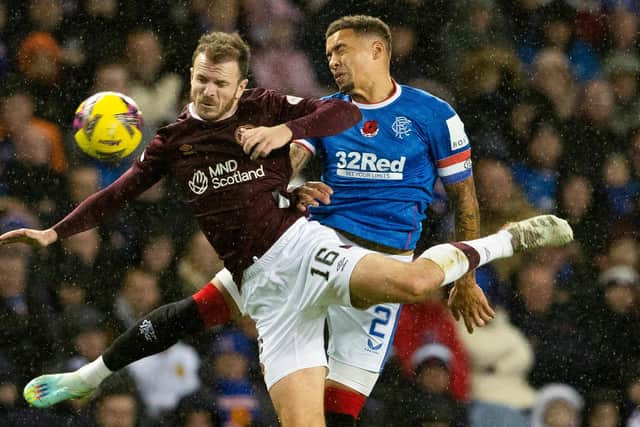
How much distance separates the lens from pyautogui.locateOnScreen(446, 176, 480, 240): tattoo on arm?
16.0ft

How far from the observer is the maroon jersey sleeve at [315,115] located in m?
4.09

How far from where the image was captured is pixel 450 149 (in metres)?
4.83

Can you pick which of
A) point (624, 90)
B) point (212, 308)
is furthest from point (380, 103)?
point (624, 90)

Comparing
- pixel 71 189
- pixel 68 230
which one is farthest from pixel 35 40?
pixel 68 230

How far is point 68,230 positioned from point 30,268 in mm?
1301

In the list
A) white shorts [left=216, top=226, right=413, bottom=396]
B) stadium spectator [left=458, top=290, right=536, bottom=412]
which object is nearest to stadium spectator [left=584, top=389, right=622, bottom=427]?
stadium spectator [left=458, top=290, right=536, bottom=412]

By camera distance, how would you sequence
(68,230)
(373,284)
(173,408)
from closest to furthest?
1. (373,284)
2. (68,230)
3. (173,408)

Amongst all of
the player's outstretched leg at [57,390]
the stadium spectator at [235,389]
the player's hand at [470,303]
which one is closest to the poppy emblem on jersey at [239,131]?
the player's hand at [470,303]

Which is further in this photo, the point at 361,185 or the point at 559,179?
the point at 559,179

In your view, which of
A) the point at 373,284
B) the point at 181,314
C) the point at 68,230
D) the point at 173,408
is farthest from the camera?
the point at 173,408

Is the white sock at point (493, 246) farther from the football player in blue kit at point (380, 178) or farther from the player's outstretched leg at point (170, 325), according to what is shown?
the player's outstretched leg at point (170, 325)

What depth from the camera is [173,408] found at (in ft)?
18.3

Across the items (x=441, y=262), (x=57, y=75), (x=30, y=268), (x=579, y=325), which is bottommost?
(x=579, y=325)

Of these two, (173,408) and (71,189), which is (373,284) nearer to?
(173,408)
